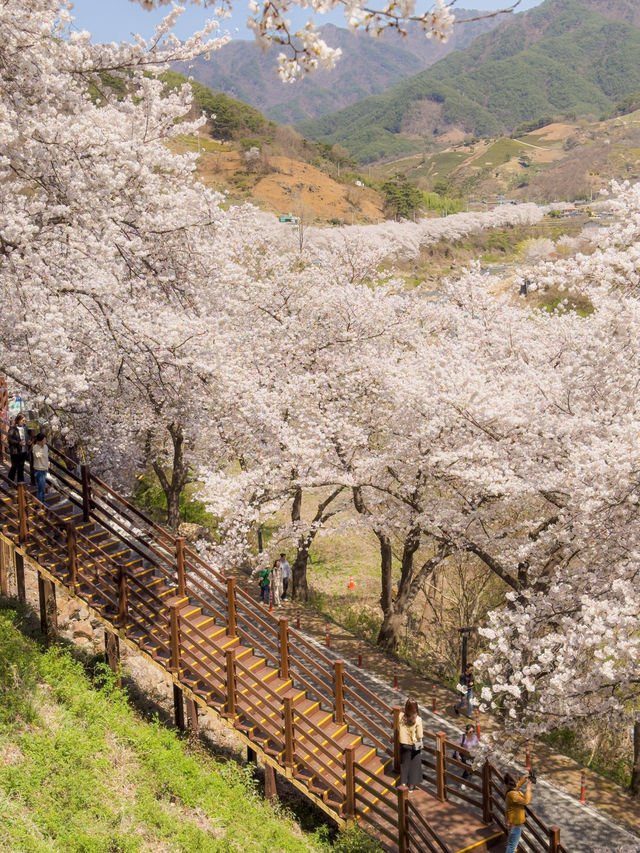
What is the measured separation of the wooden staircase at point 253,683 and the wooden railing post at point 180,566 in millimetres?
25

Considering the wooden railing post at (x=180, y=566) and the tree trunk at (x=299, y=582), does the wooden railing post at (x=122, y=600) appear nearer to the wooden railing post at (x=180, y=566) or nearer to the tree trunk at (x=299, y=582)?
the wooden railing post at (x=180, y=566)

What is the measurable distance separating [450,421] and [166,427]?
9.41m

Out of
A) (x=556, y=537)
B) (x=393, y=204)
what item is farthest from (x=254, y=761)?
(x=393, y=204)

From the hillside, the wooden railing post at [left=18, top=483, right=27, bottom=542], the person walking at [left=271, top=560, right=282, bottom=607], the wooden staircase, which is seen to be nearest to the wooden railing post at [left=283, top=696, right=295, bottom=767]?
the wooden staircase

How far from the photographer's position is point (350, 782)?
387 inches

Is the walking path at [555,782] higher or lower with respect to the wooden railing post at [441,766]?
lower

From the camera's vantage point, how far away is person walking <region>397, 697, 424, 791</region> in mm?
10320

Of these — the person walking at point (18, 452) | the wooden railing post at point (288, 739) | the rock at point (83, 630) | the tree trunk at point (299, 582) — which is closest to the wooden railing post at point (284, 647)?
the wooden railing post at point (288, 739)

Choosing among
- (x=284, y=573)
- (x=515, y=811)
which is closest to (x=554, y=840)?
(x=515, y=811)

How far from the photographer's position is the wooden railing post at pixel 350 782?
32.1 feet

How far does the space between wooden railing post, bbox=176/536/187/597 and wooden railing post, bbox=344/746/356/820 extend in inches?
146

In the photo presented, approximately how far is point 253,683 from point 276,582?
979cm

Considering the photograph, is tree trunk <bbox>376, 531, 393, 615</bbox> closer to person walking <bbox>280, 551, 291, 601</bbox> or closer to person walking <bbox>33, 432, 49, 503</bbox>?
person walking <bbox>280, 551, 291, 601</bbox>

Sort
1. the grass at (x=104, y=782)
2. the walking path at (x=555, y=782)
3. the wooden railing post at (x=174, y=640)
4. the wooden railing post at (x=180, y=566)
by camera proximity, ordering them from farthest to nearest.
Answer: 1. the walking path at (x=555, y=782)
2. the wooden railing post at (x=180, y=566)
3. the wooden railing post at (x=174, y=640)
4. the grass at (x=104, y=782)
